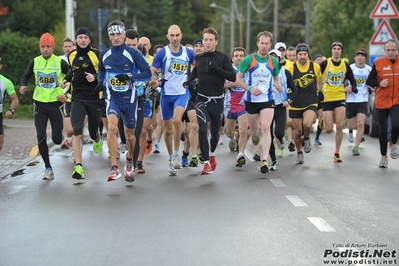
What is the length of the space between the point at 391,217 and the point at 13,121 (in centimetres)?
1977

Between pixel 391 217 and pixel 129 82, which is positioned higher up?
pixel 129 82

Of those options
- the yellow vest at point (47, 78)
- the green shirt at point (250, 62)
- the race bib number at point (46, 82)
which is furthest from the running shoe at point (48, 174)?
the green shirt at point (250, 62)

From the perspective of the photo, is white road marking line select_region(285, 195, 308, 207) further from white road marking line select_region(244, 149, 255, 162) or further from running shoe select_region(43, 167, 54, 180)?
white road marking line select_region(244, 149, 255, 162)

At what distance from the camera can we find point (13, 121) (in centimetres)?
2789

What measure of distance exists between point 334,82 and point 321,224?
300 inches

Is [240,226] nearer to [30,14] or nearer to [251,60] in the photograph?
[251,60]

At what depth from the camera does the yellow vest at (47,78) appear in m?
13.2

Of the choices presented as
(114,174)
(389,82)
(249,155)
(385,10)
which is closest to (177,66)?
(114,174)

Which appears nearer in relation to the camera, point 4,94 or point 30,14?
point 4,94

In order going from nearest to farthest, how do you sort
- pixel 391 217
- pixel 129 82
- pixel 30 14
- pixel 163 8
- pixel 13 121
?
1. pixel 391 217
2. pixel 129 82
3. pixel 13 121
4. pixel 30 14
5. pixel 163 8

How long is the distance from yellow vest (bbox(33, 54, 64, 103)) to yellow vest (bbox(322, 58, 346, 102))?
5031mm

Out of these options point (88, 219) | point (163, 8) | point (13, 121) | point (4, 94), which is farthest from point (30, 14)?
point (163, 8)

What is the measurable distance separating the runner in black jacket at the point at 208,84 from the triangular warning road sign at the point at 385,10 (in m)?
9.41

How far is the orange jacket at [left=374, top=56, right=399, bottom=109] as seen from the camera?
577 inches
